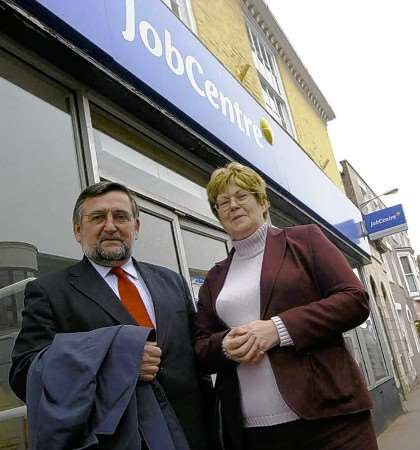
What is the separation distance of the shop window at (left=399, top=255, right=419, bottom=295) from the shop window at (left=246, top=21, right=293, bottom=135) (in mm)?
19020

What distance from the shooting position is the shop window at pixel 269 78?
29.2 ft

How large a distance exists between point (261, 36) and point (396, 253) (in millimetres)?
18333

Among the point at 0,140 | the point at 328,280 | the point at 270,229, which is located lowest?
→ the point at 328,280

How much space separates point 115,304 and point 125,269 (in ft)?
0.76

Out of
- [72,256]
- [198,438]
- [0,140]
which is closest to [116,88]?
[0,140]

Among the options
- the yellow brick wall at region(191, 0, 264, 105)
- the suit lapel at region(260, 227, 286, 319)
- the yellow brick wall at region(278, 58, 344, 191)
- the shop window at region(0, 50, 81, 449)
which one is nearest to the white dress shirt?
the suit lapel at region(260, 227, 286, 319)

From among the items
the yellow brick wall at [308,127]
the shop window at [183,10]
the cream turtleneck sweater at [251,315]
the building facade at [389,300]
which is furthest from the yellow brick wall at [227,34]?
the building facade at [389,300]

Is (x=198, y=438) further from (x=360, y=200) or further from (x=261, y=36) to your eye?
(x=360, y=200)

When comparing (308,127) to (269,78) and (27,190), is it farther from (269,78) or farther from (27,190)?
(27,190)

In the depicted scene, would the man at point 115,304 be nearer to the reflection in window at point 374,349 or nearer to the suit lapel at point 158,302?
the suit lapel at point 158,302

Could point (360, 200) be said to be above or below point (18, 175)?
above

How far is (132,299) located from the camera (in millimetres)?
1617

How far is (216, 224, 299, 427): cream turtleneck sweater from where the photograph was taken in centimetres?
156

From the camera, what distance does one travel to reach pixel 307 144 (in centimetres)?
1035
